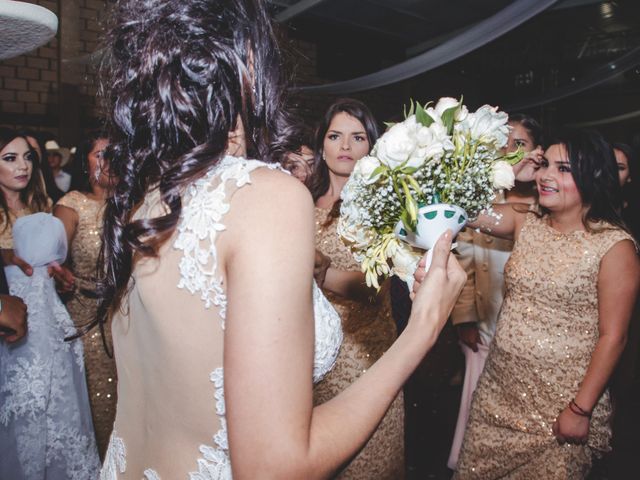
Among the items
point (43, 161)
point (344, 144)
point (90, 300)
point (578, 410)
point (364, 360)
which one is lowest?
point (90, 300)

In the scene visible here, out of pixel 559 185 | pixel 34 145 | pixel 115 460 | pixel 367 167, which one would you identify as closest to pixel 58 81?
pixel 34 145

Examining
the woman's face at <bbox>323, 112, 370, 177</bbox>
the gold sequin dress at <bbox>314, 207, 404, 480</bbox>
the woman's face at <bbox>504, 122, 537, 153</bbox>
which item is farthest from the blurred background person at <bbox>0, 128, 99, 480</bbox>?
the woman's face at <bbox>504, 122, 537, 153</bbox>

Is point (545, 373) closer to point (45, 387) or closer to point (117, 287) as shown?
point (117, 287)

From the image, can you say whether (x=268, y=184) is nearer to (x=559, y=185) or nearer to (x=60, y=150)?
(x=559, y=185)

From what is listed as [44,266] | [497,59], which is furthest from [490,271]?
Result: [497,59]

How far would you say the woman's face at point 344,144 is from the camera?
10.2 feet

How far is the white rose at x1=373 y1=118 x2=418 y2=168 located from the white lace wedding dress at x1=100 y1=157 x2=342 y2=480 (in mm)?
479

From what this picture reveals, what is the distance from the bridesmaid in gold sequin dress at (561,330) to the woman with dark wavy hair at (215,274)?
1.56 meters

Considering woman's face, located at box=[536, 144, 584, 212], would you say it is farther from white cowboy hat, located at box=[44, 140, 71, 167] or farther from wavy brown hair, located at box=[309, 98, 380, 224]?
white cowboy hat, located at box=[44, 140, 71, 167]

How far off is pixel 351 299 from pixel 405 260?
1.25 metres

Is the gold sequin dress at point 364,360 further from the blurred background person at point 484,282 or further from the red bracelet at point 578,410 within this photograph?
the blurred background person at point 484,282

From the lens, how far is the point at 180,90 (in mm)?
963

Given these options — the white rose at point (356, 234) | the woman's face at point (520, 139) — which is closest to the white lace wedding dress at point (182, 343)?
the white rose at point (356, 234)

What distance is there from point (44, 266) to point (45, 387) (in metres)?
0.61
